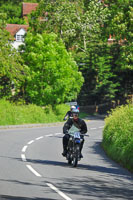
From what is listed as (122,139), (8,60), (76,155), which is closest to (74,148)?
(76,155)

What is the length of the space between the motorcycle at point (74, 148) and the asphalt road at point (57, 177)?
0.79 ft

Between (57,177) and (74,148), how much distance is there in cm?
245

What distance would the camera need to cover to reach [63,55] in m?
44.9

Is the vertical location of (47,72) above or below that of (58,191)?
above

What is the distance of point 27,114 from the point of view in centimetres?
4106

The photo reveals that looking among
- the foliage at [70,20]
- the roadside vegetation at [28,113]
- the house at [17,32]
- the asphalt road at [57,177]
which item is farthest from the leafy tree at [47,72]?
the house at [17,32]

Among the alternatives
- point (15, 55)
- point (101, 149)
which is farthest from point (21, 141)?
point (15, 55)

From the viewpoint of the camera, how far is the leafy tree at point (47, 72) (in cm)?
4369

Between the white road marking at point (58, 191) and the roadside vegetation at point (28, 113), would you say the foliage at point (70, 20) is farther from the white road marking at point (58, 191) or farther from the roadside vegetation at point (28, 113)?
Result: the white road marking at point (58, 191)

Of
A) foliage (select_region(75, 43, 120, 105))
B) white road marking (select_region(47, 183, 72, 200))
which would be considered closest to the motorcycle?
white road marking (select_region(47, 183, 72, 200))

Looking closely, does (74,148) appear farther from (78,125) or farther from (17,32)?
(17,32)

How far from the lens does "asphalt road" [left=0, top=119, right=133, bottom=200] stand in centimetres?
1004

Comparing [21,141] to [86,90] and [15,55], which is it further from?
[86,90]

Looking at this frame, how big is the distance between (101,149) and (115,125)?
2616 mm
